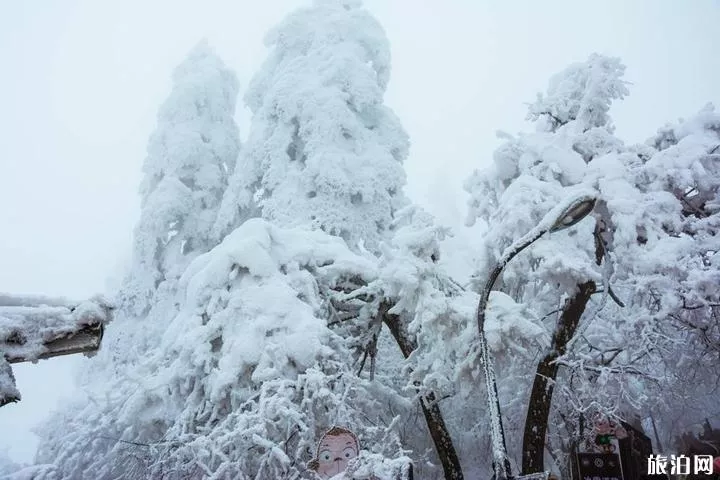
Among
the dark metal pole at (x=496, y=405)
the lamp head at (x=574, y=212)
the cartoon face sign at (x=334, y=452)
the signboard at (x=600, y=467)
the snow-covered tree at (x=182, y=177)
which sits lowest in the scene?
the signboard at (x=600, y=467)

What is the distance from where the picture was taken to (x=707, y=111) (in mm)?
8953

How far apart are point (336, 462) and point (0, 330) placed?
3.49 m

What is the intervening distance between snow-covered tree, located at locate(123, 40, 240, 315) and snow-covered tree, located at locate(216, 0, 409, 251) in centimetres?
196

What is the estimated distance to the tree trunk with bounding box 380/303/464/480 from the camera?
865cm

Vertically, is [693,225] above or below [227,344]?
above

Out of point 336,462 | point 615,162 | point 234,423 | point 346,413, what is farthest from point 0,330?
point 615,162

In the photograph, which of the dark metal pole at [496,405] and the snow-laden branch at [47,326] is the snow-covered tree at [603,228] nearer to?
the dark metal pole at [496,405]

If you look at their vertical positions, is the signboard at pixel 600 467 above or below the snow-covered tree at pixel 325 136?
below

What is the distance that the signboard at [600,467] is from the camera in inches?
403

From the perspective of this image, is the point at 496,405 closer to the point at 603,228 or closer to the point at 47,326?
the point at 603,228

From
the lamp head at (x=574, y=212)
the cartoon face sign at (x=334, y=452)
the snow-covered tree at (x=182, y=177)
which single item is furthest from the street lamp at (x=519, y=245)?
the snow-covered tree at (x=182, y=177)

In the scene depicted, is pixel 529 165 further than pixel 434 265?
Yes

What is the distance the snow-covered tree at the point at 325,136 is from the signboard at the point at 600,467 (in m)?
7.88

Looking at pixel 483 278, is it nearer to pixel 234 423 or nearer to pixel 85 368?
pixel 234 423
